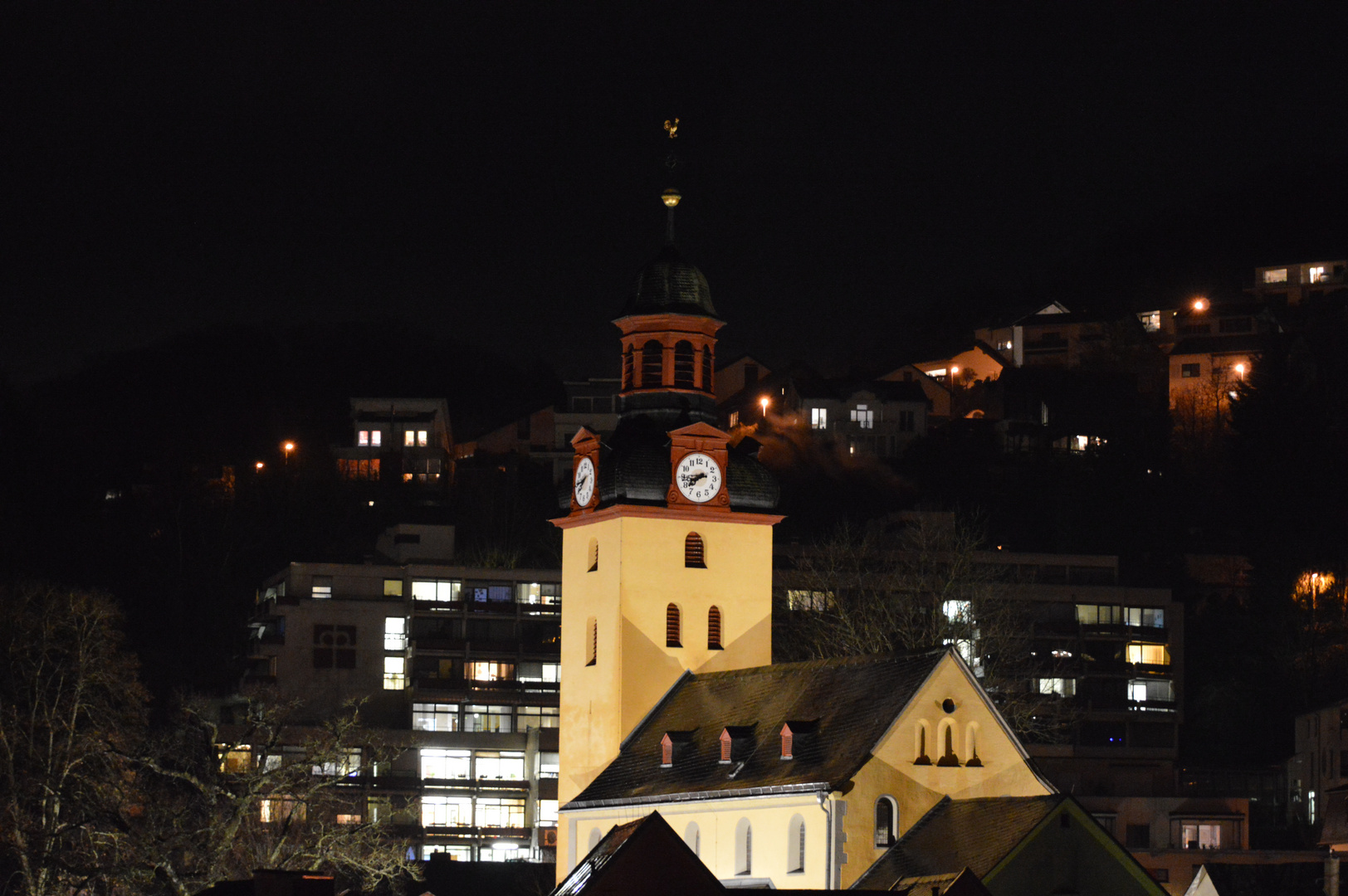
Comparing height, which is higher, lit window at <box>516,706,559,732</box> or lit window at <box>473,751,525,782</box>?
lit window at <box>516,706,559,732</box>

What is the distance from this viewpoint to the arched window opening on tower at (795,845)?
165ft

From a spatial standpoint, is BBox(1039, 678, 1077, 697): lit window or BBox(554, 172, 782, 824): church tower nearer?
BBox(554, 172, 782, 824): church tower

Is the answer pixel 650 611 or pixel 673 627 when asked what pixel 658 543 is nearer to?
pixel 650 611

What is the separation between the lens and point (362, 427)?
478ft

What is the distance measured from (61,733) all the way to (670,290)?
20.3 metres

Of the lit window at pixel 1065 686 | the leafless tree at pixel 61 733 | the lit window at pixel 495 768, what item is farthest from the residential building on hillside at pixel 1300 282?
the leafless tree at pixel 61 733

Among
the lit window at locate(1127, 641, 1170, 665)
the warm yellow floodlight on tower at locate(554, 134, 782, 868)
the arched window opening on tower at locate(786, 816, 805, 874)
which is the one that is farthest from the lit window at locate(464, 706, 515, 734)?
the arched window opening on tower at locate(786, 816, 805, 874)

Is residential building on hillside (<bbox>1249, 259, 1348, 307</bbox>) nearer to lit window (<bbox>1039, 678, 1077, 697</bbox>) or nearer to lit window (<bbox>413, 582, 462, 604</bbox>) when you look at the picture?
lit window (<bbox>1039, 678, 1077, 697</bbox>)

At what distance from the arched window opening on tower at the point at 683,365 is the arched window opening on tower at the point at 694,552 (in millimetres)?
3878

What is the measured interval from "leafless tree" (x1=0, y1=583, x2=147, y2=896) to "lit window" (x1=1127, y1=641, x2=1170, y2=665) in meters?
52.8

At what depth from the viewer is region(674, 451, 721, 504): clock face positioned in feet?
200

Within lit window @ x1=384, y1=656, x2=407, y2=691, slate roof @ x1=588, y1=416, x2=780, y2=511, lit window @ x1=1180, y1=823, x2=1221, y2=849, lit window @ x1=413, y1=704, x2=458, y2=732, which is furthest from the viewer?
lit window @ x1=384, y1=656, x2=407, y2=691

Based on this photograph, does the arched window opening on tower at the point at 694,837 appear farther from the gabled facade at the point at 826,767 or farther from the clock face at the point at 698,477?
the clock face at the point at 698,477

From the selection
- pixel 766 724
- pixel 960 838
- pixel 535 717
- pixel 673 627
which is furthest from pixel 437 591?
pixel 960 838
